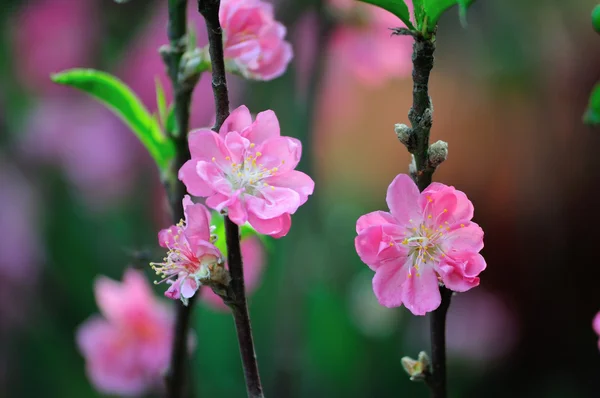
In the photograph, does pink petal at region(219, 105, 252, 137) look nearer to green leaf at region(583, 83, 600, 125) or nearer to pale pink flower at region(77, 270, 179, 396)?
green leaf at region(583, 83, 600, 125)

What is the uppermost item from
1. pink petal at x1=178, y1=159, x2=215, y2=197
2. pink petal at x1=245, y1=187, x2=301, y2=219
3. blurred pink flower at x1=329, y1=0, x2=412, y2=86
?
blurred pink flower at x1=329, y1=0, x2=412, y2=86

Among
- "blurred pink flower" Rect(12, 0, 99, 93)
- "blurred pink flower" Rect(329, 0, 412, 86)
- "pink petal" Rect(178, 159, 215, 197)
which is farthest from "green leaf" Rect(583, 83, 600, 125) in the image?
"blurred pink flower" Rect(12, 0, 99, 93)

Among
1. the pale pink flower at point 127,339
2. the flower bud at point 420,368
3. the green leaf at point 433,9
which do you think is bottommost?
the pale pink flower at point 127,339

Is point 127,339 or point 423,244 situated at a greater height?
point 423,244

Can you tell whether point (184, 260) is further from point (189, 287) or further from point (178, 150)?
point (178, 150)

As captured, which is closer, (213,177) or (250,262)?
(213,177)

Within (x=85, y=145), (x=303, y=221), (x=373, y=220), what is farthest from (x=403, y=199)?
(x=85, y=145)

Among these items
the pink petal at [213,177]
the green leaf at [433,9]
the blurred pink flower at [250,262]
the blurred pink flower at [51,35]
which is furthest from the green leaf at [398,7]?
the blurred pink flower at [51,35]

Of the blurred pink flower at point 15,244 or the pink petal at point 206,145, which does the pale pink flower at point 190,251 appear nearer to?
the pink petal at point 206,145
